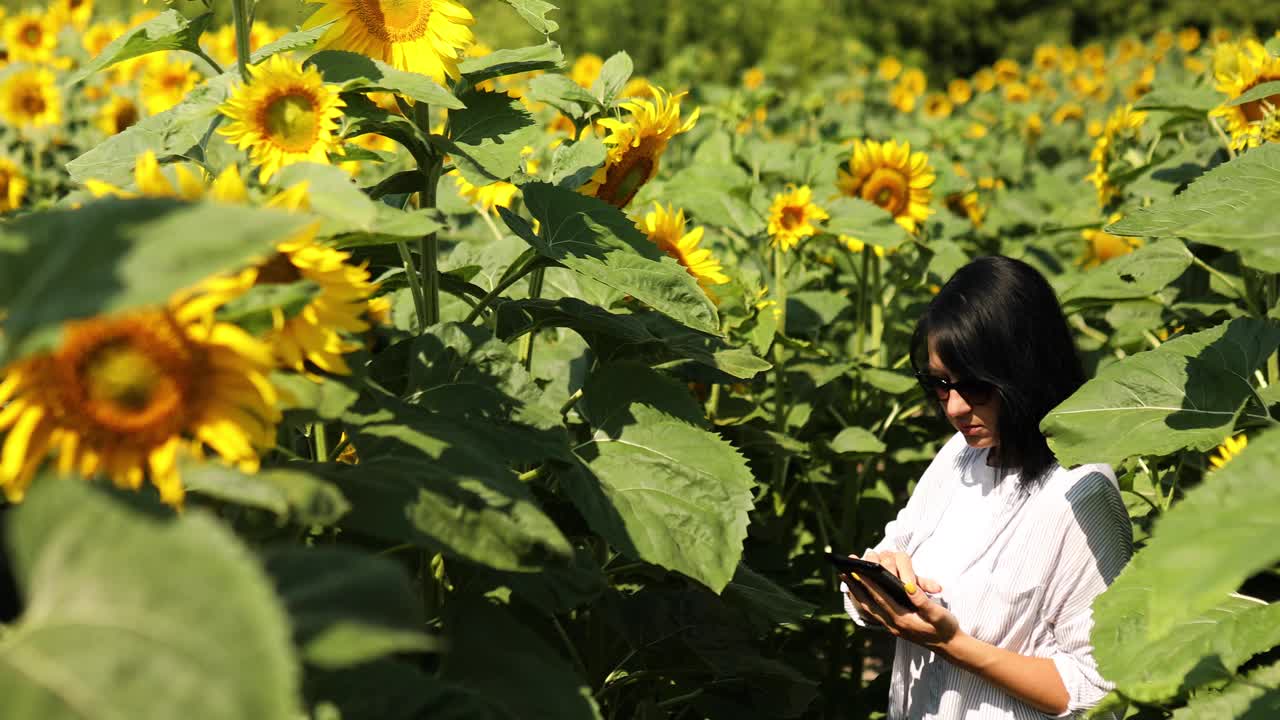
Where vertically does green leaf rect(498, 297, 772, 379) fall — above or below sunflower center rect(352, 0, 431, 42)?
below

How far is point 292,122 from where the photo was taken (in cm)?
132

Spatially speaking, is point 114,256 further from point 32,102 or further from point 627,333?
point 32,102

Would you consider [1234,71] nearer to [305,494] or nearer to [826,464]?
[826,464]

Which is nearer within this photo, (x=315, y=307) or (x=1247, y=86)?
(x=315, y=307)

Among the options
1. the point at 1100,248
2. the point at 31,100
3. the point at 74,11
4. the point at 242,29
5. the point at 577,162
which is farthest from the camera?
the point at 74,11

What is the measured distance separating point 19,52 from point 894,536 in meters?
5.00

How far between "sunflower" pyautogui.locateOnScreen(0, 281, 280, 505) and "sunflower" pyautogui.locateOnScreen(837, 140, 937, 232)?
2.54 m

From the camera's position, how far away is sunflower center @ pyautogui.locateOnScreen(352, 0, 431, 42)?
4.70ft

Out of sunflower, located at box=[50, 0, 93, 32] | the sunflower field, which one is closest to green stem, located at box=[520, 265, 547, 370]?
the sunflower field

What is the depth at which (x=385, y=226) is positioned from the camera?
3.54 feet

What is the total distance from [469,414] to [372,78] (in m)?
0.40

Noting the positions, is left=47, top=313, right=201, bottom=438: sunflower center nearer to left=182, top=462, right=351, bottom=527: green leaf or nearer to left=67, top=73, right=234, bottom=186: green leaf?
left=182, top=462, right=351, bottom=527: green leaf

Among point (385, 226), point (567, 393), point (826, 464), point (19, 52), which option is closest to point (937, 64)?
point (19, 52)

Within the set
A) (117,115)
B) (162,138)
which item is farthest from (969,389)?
(117,115)
